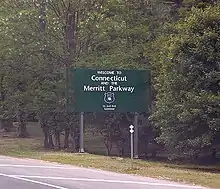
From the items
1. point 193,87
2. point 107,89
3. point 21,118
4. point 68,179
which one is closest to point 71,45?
point 107,89

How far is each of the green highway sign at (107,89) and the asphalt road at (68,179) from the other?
687 cm

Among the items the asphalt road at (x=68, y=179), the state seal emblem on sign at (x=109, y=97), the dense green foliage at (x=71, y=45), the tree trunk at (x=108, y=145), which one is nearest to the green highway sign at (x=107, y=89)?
the state seal emblem on sign at (x=109, y=97)

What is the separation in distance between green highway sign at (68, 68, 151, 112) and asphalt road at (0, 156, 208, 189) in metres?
6.87

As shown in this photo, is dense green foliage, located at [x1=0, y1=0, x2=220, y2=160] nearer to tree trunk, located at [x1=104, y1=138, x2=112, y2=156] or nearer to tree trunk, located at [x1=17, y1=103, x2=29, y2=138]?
tree trunk, located at [x1=17, y1=103, x2=29, y2=138]

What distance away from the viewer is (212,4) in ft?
93.2

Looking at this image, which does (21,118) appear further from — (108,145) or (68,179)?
(68,179)

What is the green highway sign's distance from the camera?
27328 millimetres

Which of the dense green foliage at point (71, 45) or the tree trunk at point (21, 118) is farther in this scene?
the tree trunk at point (21, 118)

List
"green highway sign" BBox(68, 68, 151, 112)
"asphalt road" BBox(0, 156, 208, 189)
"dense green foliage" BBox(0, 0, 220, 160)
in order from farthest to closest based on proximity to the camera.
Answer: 1. "dense green foliage" BBox(0, 0, 220, 160)
2. "green highway sign" BBox(68, 68, 151, 112)
3. "asphalt road" BBox(0, 156, 208, 189)

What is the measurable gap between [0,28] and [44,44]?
2.54 metres

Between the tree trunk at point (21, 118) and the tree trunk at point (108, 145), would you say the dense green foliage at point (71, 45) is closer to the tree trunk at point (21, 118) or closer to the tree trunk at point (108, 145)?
the tree trunk at point (21, 118)

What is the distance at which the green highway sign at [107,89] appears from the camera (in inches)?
1076

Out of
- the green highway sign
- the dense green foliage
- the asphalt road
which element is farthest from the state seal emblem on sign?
the asphalt road

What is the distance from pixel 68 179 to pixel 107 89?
11002 mm
